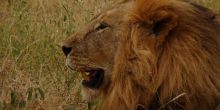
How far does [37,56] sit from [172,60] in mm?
2016

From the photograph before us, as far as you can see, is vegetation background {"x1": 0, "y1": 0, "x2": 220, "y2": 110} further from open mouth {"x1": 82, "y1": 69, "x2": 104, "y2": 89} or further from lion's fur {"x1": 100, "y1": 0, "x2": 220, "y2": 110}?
lion's fur {"x1": 100, "y1": 0, "x2": 220, "y2": 110}

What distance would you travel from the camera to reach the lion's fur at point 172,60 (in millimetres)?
3676

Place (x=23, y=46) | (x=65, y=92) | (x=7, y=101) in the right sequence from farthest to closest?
1. (x=23, y=46)
2. (x=65, y=92)
3. (x=7, y=101)

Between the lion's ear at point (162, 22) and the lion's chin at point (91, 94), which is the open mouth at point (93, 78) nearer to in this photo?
the lion's chin at point (91, 94)

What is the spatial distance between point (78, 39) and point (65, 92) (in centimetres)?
83

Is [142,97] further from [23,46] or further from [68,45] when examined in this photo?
[23,46]

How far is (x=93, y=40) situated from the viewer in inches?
163

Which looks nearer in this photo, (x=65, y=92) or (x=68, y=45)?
(x=68, y=45)

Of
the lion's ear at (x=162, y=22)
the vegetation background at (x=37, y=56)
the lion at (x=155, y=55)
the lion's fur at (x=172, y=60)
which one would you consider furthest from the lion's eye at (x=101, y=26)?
the vegetation background at (x=37, y=56)

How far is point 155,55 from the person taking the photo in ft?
12.4

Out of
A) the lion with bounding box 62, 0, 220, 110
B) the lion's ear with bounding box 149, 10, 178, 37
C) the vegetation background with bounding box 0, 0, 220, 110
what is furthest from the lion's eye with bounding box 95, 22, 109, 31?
the vegetation background with bounding box 0, 0, 220, 110

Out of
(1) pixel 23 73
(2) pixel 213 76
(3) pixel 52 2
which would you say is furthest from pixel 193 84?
(3) pixel 52 2

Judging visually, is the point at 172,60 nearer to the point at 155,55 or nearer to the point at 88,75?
the point at 155,55

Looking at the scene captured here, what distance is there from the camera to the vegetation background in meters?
4.54
